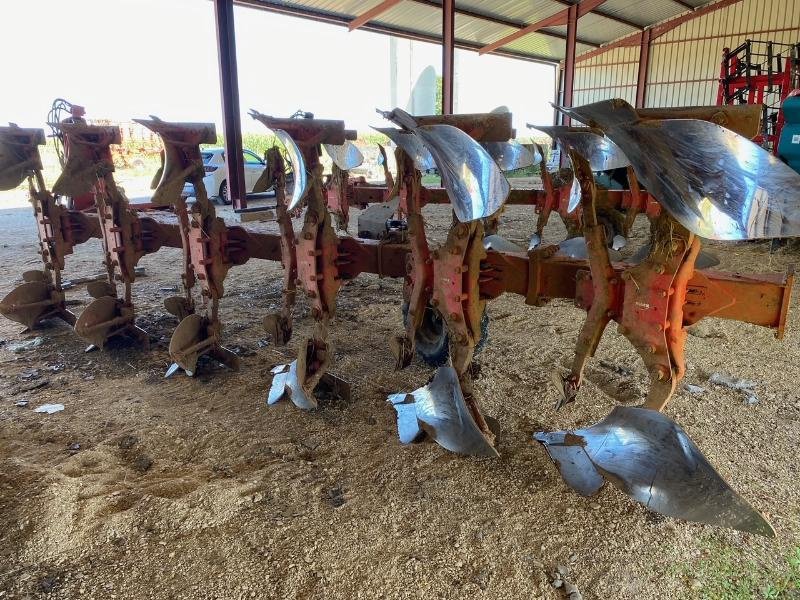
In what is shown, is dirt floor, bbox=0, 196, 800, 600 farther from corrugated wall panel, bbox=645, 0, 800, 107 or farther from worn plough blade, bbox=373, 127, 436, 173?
corrugated wall panel, bbox=645, 0, 800, 107

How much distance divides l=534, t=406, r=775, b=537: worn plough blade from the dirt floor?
91mm

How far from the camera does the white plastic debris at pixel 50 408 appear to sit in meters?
2.72

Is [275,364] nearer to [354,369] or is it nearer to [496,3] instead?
[354,369]

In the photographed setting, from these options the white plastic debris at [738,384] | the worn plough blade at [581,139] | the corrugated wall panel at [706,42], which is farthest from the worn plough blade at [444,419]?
the corrugated wall panel at [706,42]

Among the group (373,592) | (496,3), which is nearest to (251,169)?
(496,3)

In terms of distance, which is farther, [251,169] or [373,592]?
[251,169]

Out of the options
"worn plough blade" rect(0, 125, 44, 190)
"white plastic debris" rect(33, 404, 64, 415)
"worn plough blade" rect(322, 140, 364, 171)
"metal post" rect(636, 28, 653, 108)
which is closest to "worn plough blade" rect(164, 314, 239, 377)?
"white plastic debris" rect(33, 404, 64, 415)

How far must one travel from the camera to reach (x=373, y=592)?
1612mm

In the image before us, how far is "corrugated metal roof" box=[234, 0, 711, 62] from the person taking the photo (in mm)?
11266

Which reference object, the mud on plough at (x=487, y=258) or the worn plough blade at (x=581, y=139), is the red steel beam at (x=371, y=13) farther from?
the worn plough blade at (x=581, y=139)

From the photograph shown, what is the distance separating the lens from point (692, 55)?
60.7 feet

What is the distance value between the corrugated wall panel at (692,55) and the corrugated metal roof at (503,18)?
0.79 meters

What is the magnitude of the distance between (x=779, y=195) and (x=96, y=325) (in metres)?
3.54

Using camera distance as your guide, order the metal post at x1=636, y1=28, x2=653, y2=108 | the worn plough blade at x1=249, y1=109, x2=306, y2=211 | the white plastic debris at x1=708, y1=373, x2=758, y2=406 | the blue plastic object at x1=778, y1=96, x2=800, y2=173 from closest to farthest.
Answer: the worn plough blade at x1=249, y1=109, x2=306, y2=211
the white plastic debris at x1=708, y1=373, x2=758, y2=406
the blue plastic object at x1=778, y1=96, x2=800, y2=173
the metal post at x1=636, y1=28, x2=653, y2=108
